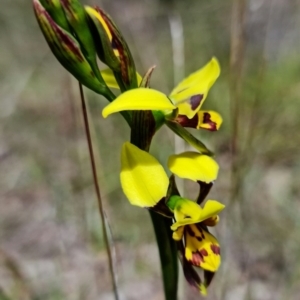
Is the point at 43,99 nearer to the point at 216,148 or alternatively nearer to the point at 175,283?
the point at 216,148

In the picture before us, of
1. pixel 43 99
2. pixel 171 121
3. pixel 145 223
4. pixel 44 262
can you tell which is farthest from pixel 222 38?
pixel 171 121

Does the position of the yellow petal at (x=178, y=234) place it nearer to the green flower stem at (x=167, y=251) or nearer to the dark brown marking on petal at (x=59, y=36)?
the green flower stem at (x=167, y=251)

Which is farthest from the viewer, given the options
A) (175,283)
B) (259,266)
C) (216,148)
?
(216,148)

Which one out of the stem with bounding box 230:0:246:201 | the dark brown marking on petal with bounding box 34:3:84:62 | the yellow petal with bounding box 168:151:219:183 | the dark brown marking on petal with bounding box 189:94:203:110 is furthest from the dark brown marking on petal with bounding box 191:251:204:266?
the stem with bounding box 230:0:246:201

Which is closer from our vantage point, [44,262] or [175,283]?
[175,283]

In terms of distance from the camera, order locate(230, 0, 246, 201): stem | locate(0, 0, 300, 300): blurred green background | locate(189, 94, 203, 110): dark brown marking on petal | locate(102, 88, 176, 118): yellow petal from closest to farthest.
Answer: locate(102, 88, 176, 118): yellow petal, locate(189, 94, 203, 110): dark brown marking on petal, locate(230, 0, 246, 201): stem, locate(0, 0, 300, 300): blurred green background

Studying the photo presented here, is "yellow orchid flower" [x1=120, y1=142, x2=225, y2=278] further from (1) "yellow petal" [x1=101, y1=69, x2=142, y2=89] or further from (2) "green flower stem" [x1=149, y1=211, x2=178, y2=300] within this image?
(1) "yellow petal" [x1=101, y1=69, x2=142, y2=89]

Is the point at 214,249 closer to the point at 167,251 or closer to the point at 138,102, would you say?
the point at 167,251
